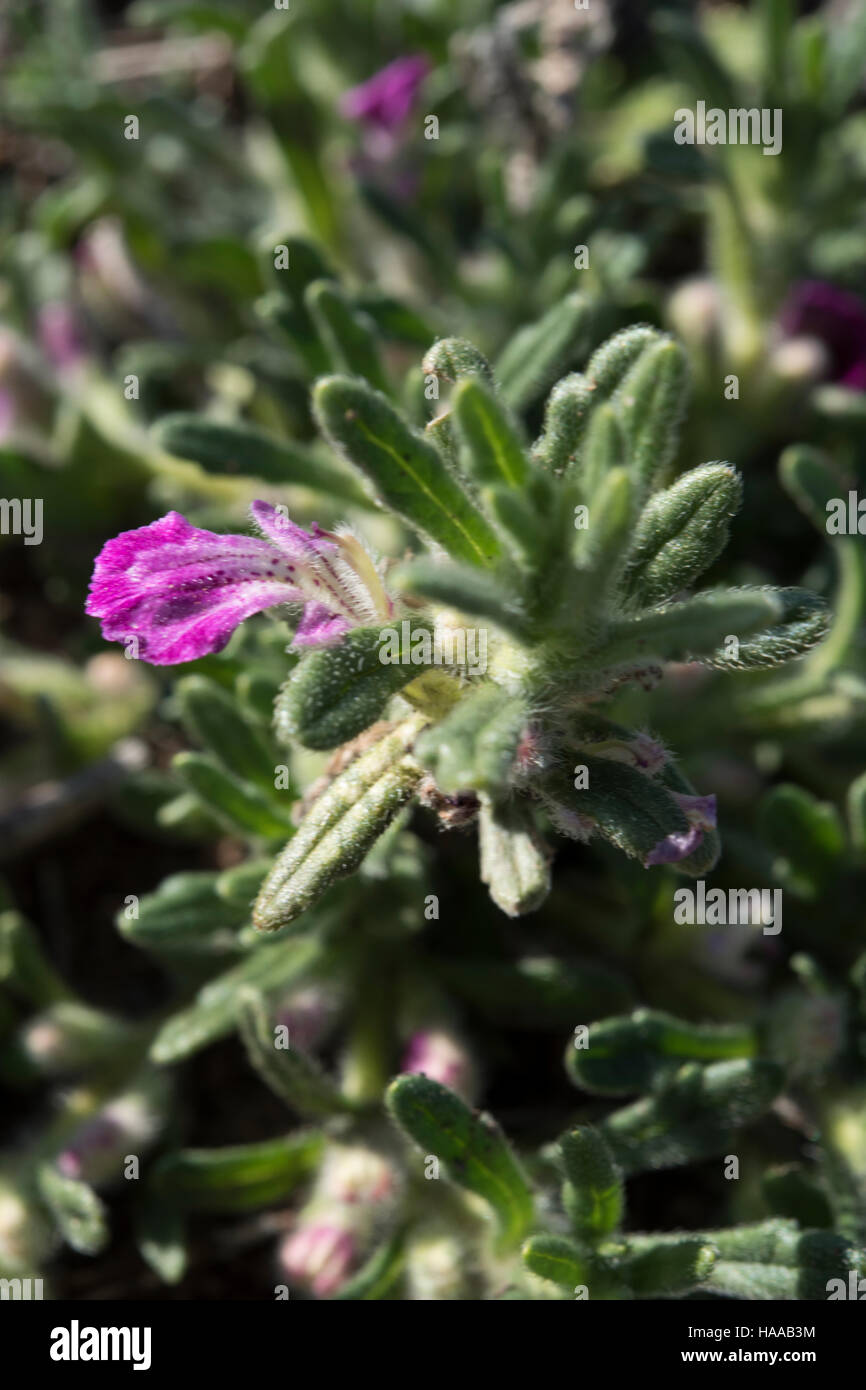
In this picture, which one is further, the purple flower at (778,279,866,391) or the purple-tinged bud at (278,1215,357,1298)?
the purple flower at (778,279,866,391)

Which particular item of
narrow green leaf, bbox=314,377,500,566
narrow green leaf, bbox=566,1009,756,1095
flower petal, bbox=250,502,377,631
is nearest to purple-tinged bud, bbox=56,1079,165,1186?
narrow green leaf, bbox=566,1009,756,1095

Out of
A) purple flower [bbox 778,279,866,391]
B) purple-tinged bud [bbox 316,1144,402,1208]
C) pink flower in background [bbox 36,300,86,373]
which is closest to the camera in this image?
purple-tinged bud [bbox 316,1144,402,1208]

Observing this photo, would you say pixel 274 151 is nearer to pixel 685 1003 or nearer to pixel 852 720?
pixel 852 720

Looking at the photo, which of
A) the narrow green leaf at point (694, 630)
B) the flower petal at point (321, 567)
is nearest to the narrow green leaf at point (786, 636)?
the narrow green leaf at point (694, 630)

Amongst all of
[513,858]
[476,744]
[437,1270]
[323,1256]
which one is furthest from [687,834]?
[323,1256]

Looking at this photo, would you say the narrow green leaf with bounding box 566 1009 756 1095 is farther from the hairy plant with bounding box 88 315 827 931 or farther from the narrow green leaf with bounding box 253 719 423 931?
the narrow green leaf with bounding box 253 719 423 931

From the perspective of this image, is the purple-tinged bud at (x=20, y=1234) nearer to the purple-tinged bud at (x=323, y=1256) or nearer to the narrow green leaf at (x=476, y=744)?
the purple-tinged bud at (x=323, y=1256)
